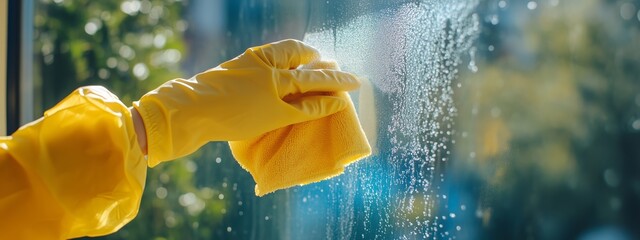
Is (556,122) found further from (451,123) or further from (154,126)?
(154,126)

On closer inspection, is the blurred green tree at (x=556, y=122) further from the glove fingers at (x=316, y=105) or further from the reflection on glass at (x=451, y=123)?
the glove fingers at (x=316, y=105)

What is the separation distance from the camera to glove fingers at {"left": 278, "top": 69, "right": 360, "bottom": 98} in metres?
0.80

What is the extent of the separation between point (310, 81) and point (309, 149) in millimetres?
82

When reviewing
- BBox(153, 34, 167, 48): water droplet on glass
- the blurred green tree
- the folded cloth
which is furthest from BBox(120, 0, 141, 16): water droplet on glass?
the blurred green tree

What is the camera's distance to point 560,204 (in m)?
0.67

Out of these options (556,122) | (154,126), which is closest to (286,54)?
(154,126)

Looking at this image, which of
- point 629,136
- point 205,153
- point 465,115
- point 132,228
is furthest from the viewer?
point 132,228

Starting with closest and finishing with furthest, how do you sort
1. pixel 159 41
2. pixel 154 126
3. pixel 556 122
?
pixel 556 122
pixel 154 126
pixel 159 41

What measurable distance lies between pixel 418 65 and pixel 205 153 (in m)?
0.48

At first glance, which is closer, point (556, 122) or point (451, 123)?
point (556, 122)

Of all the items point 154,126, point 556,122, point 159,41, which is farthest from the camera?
point 159,41

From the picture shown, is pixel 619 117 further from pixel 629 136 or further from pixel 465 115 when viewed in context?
pixel 465 115

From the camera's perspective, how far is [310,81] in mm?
807

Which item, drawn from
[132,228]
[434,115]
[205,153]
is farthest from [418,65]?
[132,228]
